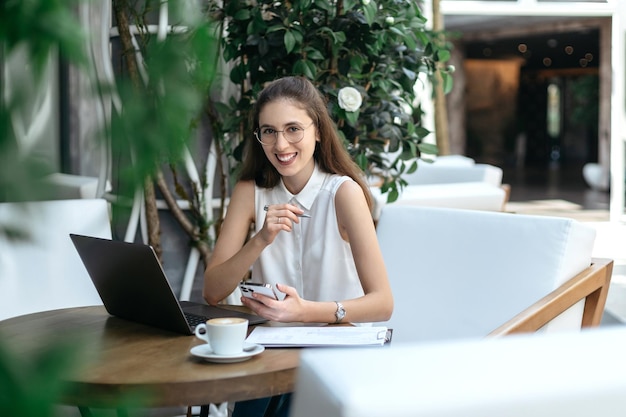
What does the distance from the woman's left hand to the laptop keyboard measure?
12cm

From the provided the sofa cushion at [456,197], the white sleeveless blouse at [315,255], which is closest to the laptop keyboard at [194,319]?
the white sleeveless blouse at [315,255]

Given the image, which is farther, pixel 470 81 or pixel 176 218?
pixel 470 81

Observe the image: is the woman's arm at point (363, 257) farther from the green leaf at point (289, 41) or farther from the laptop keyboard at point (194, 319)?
the green leaf at point (289, 41)

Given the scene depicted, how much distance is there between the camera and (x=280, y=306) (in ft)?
6.81

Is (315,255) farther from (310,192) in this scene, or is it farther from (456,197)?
(456,197)

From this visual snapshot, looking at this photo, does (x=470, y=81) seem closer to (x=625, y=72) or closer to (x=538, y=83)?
(x=538, y=83)

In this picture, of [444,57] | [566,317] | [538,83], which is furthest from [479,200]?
[538,83]

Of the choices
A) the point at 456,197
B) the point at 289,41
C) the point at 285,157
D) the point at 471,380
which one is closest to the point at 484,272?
the point at 285,157

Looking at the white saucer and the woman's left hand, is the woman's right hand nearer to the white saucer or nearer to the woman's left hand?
the woman's left hand

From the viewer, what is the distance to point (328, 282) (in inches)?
102

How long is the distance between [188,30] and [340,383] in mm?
407

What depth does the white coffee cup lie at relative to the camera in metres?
1.71

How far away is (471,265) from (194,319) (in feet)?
3.20

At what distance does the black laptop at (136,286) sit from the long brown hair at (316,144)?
1.97ft
